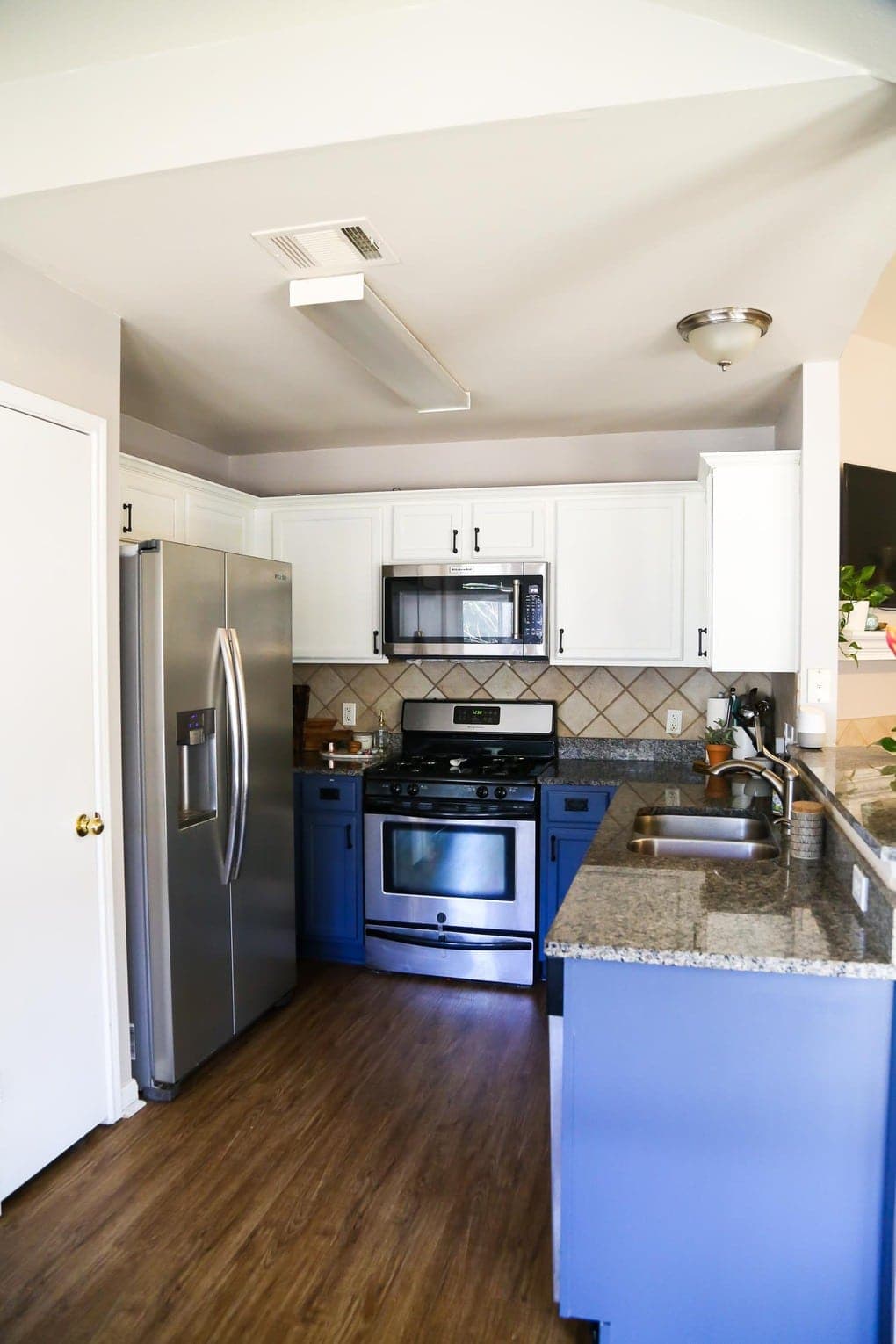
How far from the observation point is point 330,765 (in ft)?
13.1

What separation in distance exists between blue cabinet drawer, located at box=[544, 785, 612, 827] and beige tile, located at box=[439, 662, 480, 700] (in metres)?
0.85

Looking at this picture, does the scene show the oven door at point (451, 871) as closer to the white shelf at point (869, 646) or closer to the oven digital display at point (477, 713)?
the oven digital display at point (477, 713)

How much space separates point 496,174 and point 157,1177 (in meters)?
2.61

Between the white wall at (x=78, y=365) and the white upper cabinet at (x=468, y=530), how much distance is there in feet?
5.36

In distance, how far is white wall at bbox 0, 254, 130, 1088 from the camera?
228cm

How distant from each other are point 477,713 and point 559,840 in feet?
2.82

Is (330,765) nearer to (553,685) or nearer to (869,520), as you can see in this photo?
(553,685)

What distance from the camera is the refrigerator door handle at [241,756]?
3.07m

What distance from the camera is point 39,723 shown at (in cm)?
238

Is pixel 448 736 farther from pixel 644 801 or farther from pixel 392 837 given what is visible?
pixel 644 801

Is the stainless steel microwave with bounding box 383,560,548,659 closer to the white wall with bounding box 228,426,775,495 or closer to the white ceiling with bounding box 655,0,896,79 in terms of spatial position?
the white wall with bounding box 228,426,775,495

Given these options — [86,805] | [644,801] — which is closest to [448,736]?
[644,801]

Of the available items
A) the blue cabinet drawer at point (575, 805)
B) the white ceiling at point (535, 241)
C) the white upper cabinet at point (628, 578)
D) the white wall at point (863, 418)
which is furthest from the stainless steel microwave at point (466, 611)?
the white wall at point (863, 418)

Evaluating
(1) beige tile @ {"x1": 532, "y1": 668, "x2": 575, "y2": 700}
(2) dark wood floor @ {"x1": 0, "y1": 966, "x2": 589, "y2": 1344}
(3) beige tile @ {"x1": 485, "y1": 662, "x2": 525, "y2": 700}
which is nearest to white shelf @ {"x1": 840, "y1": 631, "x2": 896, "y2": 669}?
(1) beige tile @ {"x1": 532, "y1": 668, "x2": 575, "y2": 700}
